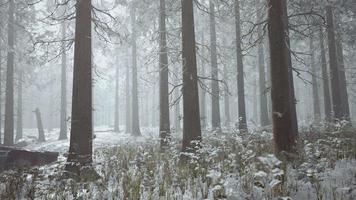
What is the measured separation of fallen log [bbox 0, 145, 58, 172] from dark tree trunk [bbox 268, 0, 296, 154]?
7301 millimetres

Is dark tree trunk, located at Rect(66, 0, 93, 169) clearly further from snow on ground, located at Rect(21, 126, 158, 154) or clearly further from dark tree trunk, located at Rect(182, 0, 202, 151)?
snow on ground, located at Rect(21, 126, 158, 154)

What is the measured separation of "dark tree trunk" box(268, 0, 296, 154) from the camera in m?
6.23

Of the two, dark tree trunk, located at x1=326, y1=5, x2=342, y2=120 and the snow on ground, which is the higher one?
dark tree trunk, located at x1=326, y1=5, x2=342, y2=120

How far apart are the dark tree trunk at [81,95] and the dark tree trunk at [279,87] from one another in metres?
4.53

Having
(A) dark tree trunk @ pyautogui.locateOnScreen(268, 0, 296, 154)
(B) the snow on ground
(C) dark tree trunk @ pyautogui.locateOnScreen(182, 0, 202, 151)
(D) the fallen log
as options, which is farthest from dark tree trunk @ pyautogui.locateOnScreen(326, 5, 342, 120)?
(D) the fallen log

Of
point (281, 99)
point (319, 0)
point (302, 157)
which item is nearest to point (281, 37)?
point (281, 99)

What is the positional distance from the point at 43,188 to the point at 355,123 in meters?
16.4

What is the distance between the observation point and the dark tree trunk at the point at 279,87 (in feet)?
20.5

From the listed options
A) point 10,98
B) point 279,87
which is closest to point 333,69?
point 279,87

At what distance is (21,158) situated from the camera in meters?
9.38

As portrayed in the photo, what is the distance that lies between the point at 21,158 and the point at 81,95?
12.7 feet

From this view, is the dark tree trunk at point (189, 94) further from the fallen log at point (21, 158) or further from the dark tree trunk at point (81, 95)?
the fallen log at point (21, 158)

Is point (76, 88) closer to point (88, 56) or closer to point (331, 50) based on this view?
point (88, 56)

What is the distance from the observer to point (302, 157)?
595 cm
